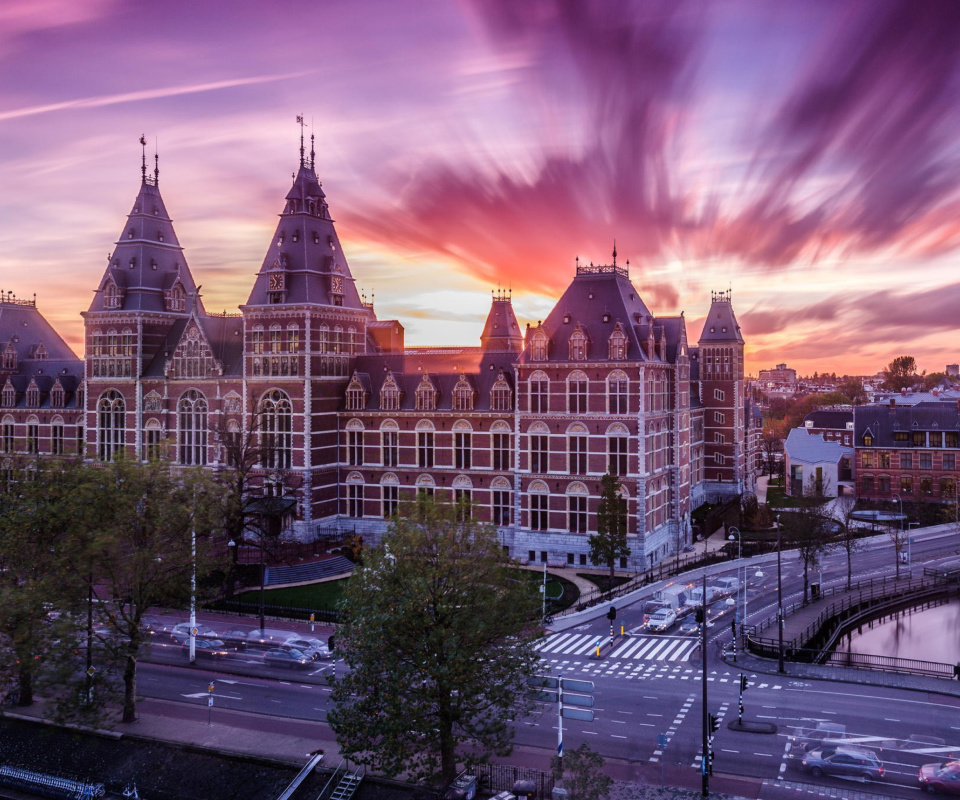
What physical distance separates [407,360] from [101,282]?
3346cm

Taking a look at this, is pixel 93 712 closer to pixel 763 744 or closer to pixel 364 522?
pixel 763 744

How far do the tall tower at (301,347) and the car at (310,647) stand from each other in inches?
1016

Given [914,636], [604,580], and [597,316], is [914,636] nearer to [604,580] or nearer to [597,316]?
[604,580]

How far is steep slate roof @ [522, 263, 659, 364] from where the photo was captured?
68312mm

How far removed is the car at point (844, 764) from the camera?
106 feet

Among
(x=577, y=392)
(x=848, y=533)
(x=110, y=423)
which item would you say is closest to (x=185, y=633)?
(x=577, y=392)

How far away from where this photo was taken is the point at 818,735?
36031 mm

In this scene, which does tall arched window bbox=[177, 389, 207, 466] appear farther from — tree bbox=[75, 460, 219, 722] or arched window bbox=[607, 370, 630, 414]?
arched window bbox=[607, 370, 630, 414]

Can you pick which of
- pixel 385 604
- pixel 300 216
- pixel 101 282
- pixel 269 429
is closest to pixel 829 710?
pixel 385 604

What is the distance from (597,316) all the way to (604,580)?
70.8 feet

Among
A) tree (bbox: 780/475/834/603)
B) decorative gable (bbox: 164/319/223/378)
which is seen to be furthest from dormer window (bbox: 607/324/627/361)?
decorative gable (bbox: 164/319/223/378)

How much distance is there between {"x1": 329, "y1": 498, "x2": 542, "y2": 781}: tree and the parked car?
12535 millimetres

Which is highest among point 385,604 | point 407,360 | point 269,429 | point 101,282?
point 101,282

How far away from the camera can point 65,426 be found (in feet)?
302
